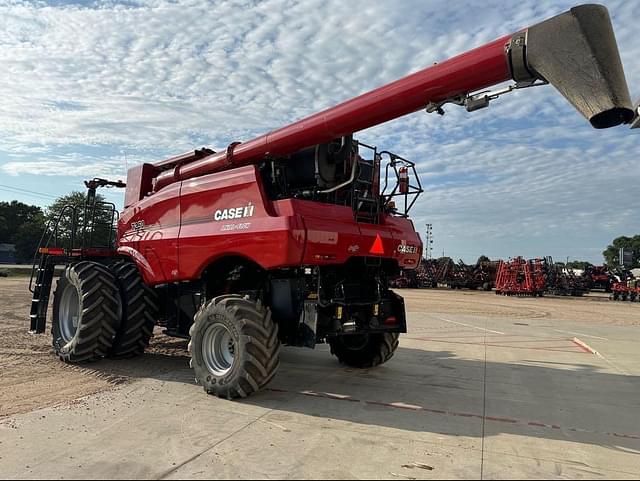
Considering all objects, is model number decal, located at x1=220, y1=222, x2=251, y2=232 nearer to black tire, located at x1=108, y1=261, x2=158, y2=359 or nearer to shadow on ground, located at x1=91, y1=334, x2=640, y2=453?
shadow on ground, located at x1=91, y1=334, x2=640, y2=453

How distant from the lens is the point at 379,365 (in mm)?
8250

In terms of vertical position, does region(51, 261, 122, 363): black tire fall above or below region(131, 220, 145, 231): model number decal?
below

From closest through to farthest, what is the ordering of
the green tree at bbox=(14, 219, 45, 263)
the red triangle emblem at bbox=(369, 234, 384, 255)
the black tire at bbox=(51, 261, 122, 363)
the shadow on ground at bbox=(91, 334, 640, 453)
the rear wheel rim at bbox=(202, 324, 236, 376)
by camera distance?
the shadow on ground at bbox=(91, 334, 640, 453), the rear wheel rim at bbox=(202, 324, 236, 376), the red triangle emblem at bbox=(369, 234, 384, 255), the black tire at bbox=(51, 261, 122, 363), the green tree at bbox=(14, 219, 45, 263)

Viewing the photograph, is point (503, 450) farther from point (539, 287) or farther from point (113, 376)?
point (539, 287)

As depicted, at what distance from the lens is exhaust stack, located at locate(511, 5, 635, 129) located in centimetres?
405

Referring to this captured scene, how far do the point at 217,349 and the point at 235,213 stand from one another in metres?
1.74

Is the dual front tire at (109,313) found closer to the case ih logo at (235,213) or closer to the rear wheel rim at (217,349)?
the rear wheel rim at (217,349)

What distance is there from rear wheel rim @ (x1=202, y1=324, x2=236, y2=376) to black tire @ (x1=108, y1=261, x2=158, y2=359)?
1.97 meters

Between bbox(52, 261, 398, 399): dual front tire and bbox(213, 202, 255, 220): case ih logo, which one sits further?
bbox(213, 202, 255, 220): case ih logo

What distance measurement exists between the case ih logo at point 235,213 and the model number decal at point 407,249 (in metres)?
2.28

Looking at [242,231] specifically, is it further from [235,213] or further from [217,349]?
[217,349]

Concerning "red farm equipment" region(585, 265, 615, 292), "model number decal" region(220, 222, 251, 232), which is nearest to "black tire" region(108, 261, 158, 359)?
"model number decal" region(220, 222, 251, 232)

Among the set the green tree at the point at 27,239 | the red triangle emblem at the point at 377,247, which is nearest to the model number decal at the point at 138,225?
the red triangle emblem at the point at 377,247

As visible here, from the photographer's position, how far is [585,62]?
162 inches
